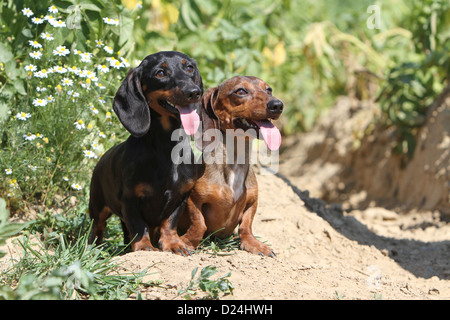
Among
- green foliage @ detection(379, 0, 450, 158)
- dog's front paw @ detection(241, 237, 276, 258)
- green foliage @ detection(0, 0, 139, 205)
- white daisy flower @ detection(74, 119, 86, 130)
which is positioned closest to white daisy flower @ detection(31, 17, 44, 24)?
green foliage @ detection(0, 0, 139, 205)

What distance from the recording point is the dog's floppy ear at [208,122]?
4.22 meters

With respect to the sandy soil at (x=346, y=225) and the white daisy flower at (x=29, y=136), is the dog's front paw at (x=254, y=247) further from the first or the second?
the white daisy flower at (x=29, y=136)

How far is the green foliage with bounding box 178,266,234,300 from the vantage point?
3387 mm

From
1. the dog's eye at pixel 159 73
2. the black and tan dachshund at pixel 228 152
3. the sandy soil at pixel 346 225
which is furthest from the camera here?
the black and tan dachshund at pixel 228 152

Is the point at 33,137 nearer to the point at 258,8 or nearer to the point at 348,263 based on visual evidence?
the point at 348,263

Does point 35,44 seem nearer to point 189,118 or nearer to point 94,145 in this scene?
point 94,145

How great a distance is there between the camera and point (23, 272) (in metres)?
3.71

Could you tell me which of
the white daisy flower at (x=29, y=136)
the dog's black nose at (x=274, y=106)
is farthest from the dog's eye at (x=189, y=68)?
the white daisy flower at (x=29, y=136)

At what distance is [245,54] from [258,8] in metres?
2.30

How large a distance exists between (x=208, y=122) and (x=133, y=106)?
21.0 inches

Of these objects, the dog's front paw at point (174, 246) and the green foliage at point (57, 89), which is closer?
the dog's front paw at point (174, 246)

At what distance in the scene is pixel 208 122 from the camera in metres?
4.24
